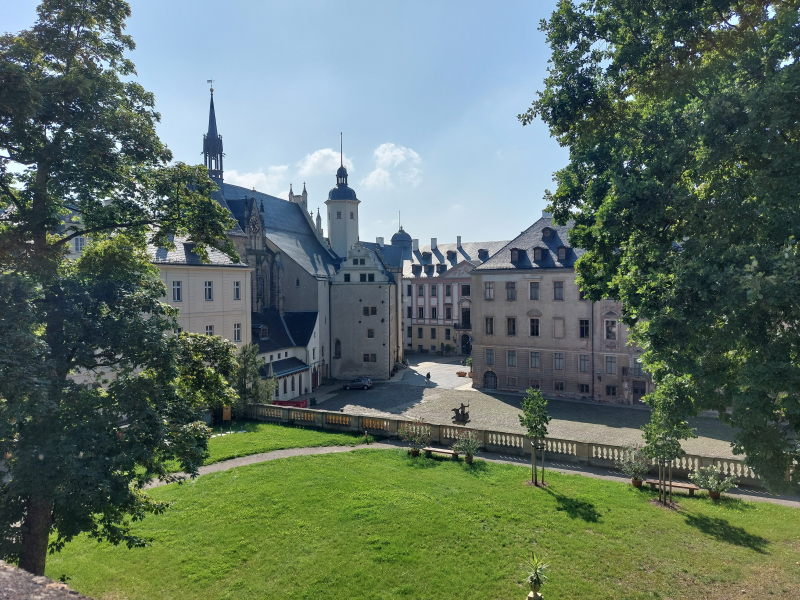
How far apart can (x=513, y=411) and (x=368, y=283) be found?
2026cm

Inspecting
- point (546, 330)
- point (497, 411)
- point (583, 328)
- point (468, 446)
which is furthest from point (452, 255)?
point (468, 446)

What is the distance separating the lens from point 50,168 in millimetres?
Answer: 9320

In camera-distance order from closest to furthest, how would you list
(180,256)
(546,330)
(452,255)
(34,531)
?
(34,531), (180,256), (546,330), (452,255)

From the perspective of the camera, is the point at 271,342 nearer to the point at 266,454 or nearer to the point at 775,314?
the point at 266,454

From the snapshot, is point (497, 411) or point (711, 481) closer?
point (711, 481)

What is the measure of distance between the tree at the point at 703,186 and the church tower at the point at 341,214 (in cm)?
4641

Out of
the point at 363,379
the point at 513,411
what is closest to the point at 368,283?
the point at 363,379

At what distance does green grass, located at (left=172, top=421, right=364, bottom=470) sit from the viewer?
20.6 m

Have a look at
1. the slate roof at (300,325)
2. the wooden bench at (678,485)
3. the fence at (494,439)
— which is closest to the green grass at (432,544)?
the wooden bench at (678,485)

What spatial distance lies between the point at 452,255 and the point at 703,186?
5984cm

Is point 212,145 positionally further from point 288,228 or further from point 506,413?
point 506,413

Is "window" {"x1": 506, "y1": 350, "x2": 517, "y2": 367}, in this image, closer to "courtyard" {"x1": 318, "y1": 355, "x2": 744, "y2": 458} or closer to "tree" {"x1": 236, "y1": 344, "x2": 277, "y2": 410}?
"courtyard" {"x1": 318, "y1": 355, "x2": 744, "y2": 458}

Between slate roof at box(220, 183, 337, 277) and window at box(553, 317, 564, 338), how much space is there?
22.5 metres

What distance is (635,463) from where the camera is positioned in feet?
54.7
